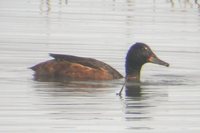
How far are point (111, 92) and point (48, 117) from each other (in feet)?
9.89

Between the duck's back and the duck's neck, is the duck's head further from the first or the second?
the duck's back

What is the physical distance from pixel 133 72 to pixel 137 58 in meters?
0.38

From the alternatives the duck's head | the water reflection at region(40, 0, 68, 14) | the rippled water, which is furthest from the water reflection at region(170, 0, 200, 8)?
the duck's head

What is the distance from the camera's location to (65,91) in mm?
16688

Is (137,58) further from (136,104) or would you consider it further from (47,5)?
(47,5)

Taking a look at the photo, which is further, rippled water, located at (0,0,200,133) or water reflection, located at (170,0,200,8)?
water reflection, located at (170,0,200,8)

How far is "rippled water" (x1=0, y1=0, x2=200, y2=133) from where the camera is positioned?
543 inches

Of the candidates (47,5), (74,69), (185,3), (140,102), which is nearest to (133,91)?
(140,102)

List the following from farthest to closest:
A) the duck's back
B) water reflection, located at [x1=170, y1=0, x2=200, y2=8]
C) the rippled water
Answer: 1. water reflection, located at [x1=170, y1=0, x2=200, y2=8]
2. the duck's back
3. the rippled water

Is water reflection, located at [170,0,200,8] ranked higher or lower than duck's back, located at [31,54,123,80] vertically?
lower

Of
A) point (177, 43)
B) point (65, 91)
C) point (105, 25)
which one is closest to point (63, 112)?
point (65, 91)

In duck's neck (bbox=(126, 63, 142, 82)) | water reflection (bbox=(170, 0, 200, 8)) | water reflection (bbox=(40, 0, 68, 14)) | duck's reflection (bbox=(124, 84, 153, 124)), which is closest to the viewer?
duck's reflection (bbox=(124, 84, 153, 124))

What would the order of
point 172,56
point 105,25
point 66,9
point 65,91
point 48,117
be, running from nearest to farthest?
point 48,117, point 65,91, point 172,56, point 105,25, point 66,9

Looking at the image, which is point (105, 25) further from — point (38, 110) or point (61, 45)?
point (38, 110)
